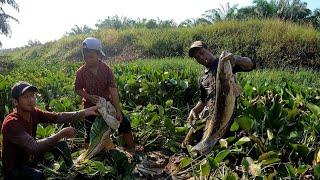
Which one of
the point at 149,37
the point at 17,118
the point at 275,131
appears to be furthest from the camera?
the point at 149,37

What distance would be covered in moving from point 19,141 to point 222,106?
5.67 feet

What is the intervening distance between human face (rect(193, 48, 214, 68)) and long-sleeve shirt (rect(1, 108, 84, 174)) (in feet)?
4.73

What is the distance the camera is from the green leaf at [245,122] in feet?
11.8

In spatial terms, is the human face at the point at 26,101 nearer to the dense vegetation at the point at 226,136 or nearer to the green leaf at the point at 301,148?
the dense vegetation at the point at 226,136

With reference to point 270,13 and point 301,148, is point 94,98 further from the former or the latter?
point 270,13

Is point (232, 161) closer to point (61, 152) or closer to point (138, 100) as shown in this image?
point (61, 152)

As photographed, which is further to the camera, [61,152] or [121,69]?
[121,69]

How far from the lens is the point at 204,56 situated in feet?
13.3

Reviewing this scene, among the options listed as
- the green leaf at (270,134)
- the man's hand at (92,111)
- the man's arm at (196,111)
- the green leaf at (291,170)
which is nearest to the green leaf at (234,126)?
the green leaf at (270,134)

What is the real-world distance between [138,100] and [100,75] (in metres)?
2.01

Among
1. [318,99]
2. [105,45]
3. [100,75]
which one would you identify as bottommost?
[105,45]

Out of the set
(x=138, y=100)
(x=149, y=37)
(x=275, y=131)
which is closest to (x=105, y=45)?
(x=149, y=37)

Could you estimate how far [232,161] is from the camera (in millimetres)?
3779

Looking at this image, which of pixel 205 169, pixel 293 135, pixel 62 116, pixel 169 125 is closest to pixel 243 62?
pixel 293 135
